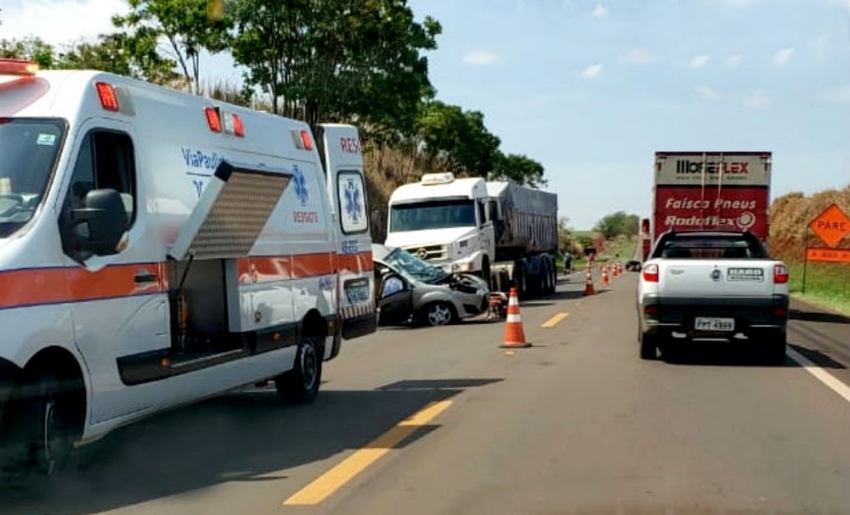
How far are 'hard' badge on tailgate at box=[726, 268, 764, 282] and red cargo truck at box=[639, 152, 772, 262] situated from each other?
10.1 metres

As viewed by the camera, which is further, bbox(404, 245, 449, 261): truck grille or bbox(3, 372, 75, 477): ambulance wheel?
bbox(404, 245, 449, 261): truck grille

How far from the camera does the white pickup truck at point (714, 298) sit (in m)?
13.8

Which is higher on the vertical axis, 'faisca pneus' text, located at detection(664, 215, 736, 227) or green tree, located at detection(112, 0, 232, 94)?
green tree, located at detection(112, 0, 232, 94)

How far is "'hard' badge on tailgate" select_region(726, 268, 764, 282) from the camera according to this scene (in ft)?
45.1

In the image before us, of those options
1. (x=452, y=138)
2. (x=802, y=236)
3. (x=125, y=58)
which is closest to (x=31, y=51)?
(x=125, y=58)

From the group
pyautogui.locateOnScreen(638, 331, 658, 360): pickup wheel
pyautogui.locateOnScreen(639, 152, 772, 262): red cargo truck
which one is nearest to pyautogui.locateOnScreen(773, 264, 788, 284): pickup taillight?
pyautogui.locateOnScreen(638, 331, 658, 360): pickup wheel

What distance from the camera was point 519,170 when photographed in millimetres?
86312

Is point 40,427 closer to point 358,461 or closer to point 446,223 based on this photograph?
point 358,461

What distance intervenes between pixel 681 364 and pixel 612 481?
24.2 ft

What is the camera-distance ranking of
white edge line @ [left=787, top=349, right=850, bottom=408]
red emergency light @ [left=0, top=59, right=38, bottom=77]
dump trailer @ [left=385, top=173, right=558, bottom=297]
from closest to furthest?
red emergency light @ [left=0, top=59, right=38, bottom=77] → white edge line @ [left=787, top=349, right=850, bottom=408] → dump trailer @ [left=385, top=173, right=558, bottom=297]

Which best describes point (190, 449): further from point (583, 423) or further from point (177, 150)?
point (583, 423)

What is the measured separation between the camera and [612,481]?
722 cm

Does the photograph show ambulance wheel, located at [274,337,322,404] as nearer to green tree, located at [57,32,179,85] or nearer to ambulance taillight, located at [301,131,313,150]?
ambulance taillight, located at [301,131,313,150]

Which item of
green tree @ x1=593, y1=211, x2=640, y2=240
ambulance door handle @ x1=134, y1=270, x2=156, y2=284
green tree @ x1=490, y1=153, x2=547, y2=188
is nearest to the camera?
ambulance door handle @ x1=134, y1=270, x2=156, y2=284
